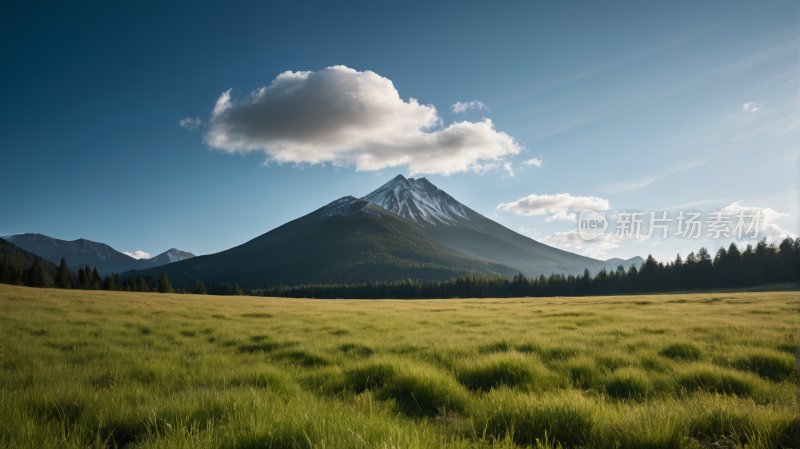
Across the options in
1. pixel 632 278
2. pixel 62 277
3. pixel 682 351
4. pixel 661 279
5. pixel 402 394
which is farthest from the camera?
pixel 632 278

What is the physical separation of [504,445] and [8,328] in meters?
17.4

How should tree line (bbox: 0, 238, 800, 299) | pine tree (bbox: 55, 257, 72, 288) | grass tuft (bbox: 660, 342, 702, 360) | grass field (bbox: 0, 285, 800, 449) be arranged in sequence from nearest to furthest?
grass field (bbox: 0, 285, 800, 449) → grass tuft (bbox: 660, 342, 702, 360) → tree line (bbox: 0, 238, 800, 299) → pine tree (bbox: 55, 257, 72, 288)

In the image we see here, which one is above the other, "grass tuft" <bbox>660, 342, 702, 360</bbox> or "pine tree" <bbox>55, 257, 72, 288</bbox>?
"grass tuft" <bbox>660, 342, 702, 360</bbox>

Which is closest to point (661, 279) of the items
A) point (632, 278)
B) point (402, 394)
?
point (632, 278)

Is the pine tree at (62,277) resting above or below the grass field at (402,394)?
below

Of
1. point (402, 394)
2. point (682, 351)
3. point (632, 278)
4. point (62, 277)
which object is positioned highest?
point (402, 394)

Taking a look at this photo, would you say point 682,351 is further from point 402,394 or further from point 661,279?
point 661,279

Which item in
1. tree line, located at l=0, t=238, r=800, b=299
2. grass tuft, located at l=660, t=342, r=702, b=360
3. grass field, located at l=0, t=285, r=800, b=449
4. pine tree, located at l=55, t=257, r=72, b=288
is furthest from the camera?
pine tree, located at l=55, t=257, r=72, b=288

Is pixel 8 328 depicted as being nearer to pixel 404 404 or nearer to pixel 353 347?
pixel 353 347

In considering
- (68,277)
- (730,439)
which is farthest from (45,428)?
(68,277)

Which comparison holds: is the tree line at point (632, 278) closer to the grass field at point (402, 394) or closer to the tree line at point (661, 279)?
the tree line at point (661, 279)

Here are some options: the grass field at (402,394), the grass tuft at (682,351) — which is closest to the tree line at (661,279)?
the grass field at (402,394)

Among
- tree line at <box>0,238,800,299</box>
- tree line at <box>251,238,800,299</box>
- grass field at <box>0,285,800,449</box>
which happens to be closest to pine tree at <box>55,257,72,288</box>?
tree line at <box>0,238,800,299</box>

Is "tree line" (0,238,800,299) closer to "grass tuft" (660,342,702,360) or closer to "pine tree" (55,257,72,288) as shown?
"pine tree" (55,257,72,288)
